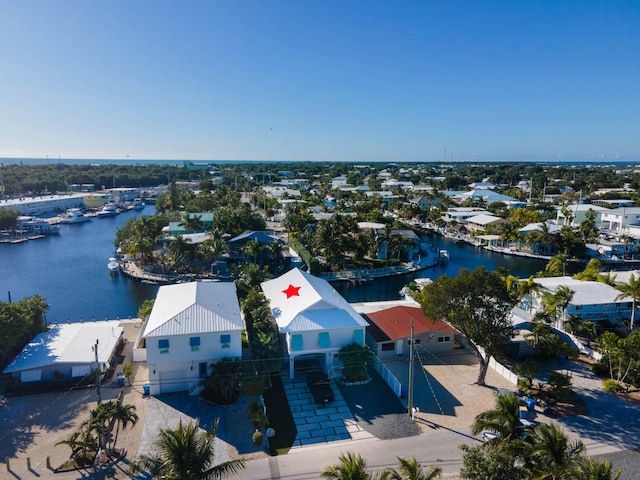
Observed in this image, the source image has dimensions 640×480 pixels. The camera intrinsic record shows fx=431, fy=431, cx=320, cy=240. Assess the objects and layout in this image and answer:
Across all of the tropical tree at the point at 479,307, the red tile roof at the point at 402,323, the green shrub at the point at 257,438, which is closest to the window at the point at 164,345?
the green shrub at the point at 257,438

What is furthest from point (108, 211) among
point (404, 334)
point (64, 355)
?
point (404, 334)

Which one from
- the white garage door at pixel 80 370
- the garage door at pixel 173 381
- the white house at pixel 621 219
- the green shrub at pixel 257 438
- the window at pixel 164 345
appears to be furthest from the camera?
the white house at pixel 621 219

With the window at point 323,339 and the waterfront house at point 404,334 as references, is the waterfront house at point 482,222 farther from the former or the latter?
the window at point 323,339

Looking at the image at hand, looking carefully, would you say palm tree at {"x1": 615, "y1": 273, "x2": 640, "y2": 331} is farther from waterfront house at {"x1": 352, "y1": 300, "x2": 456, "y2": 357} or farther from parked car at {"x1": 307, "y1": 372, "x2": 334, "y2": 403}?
parked car at {"x1": 307, "y1": 372, "x2": 334, "y2": 403}

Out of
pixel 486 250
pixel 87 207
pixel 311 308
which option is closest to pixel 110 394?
pixel 311 308

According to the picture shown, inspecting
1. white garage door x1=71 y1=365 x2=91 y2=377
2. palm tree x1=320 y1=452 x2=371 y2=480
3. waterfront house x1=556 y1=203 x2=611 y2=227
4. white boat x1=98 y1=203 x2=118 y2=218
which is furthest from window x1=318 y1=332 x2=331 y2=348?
white boat x1=98 y1=203 x2=118 y2=218
